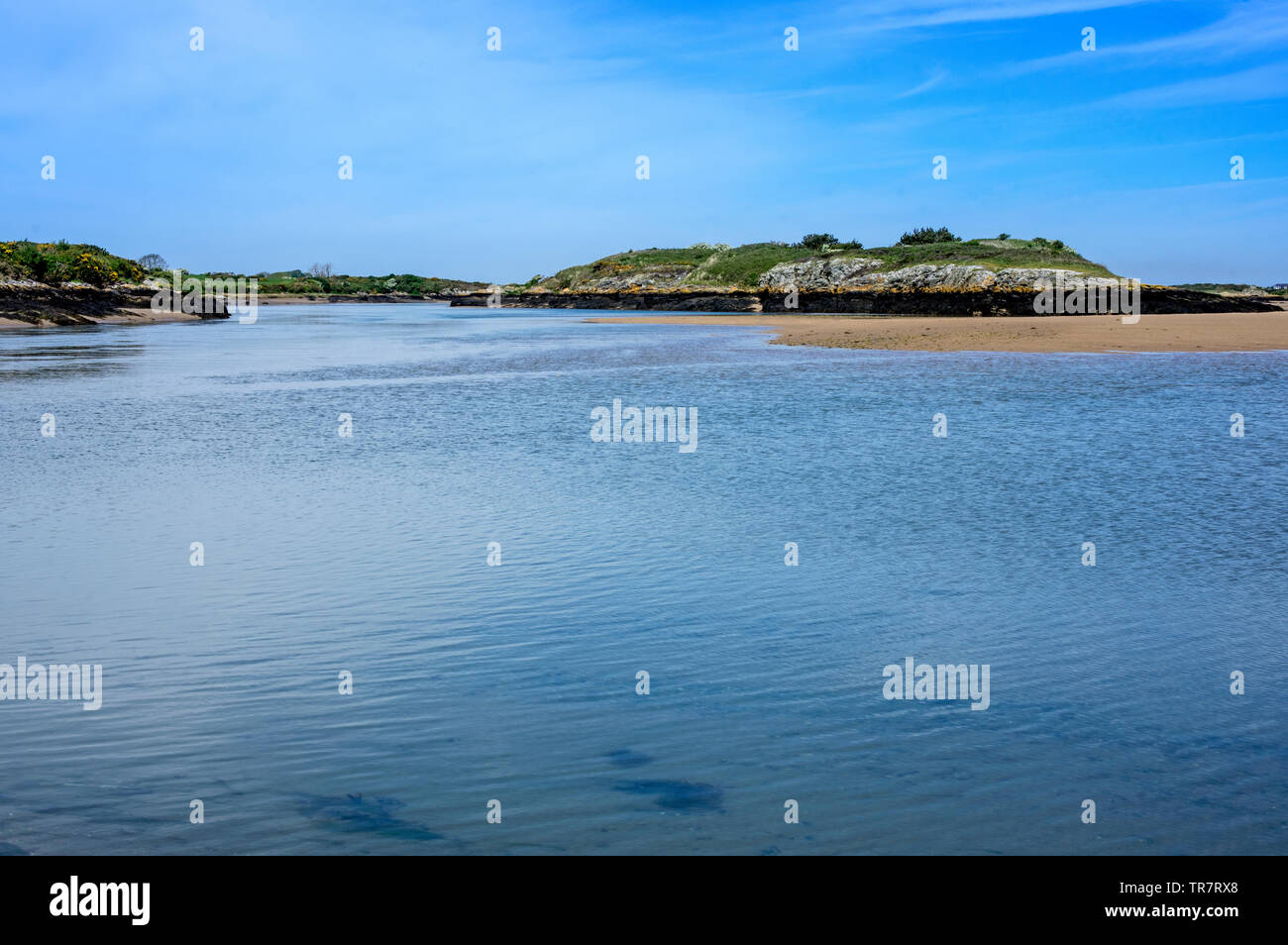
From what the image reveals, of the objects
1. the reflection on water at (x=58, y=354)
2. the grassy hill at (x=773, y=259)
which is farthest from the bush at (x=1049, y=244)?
the reflection on water at (x=58, y=354)

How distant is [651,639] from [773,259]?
4735 inches

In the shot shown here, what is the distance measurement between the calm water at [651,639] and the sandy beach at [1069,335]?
25496mm

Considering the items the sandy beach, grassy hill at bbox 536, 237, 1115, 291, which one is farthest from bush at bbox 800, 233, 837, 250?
the sandy beach

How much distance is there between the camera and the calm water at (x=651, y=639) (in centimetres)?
583

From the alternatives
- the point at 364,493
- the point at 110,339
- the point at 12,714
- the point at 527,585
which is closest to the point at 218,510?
the point at 364,493

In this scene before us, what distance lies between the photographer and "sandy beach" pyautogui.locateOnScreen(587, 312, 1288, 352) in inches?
1719

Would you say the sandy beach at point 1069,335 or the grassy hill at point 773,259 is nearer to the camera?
the sandy beach at point 1069,335

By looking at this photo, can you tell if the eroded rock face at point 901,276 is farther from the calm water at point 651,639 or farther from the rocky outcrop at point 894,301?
the calm water at point 651,639

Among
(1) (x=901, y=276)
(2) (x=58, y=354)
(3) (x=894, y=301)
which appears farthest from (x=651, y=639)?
(1) (x=901, y=276)

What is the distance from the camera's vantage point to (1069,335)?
48844 mm

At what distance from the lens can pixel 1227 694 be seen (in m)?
7.53

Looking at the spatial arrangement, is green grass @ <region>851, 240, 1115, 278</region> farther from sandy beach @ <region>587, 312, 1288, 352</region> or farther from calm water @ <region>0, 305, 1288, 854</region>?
calm water @ <region>0, 305, 1288, 854</region>
